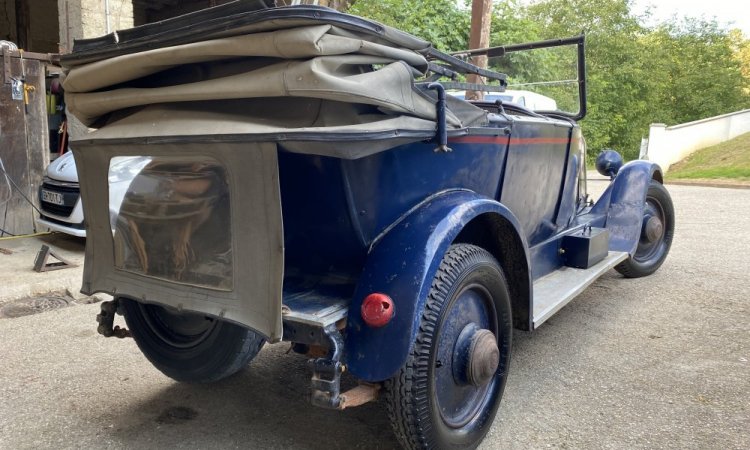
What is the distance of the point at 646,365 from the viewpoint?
3.50 m

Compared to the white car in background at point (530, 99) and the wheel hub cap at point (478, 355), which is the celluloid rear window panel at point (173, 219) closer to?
the wheel hub cap at point (478, 355)

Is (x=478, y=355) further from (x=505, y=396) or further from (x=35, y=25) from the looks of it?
(x=35, y=25)

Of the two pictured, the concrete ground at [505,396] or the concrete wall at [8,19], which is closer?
the concrete ground at [505,396]

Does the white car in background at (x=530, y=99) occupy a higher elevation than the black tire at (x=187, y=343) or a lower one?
higher

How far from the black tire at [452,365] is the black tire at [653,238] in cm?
282

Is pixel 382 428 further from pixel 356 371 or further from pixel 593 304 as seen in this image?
pixel 593 304

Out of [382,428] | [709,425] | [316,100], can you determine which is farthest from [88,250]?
[709,425]

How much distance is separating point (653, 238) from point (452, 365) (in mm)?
3420

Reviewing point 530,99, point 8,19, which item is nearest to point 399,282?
point 530,99

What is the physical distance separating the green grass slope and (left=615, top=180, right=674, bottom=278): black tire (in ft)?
37.1

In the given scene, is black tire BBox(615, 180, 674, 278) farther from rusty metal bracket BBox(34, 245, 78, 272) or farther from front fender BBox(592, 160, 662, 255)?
rusty metal bracket BBox(34, 245, 78, 272)

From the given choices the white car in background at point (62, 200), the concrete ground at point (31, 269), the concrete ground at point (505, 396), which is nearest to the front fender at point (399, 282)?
the concrete ground at point (505, 396)

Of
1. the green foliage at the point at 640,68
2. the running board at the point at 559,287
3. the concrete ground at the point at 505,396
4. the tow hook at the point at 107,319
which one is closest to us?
the concrete ground at the point at 505,396

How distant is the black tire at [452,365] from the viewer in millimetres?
2250
